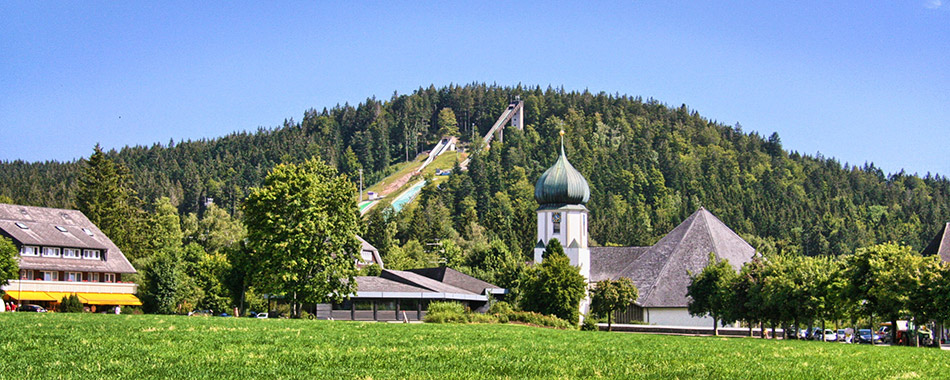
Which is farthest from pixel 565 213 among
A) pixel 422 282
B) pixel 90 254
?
pixel 90 254

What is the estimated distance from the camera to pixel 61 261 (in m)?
71.6

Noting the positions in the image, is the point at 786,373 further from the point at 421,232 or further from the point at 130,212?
the point at 421,232

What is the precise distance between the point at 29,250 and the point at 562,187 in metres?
49.2

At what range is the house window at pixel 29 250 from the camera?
6894cm


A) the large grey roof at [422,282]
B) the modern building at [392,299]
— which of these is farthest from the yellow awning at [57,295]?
the large grey roof at [422,282]

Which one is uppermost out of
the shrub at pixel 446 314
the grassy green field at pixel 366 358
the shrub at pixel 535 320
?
the grassy green field at pixel 366 358

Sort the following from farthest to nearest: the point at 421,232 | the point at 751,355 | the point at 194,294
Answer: the point at 421,232, the point at 194,294, the point at 751,355

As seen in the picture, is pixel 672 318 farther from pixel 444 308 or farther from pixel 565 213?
pixel 444 308

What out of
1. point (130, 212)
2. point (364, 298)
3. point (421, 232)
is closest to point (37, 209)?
point (130, 212)

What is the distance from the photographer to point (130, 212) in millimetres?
100812

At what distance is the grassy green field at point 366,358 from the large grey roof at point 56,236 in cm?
4792

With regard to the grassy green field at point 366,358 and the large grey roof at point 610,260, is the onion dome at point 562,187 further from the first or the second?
the grassy green field at point 366,358

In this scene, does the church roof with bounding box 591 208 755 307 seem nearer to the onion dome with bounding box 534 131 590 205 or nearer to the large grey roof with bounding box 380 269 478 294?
the onion dome with bounding box 534 131 590 205

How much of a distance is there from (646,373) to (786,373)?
2891 millimetres
